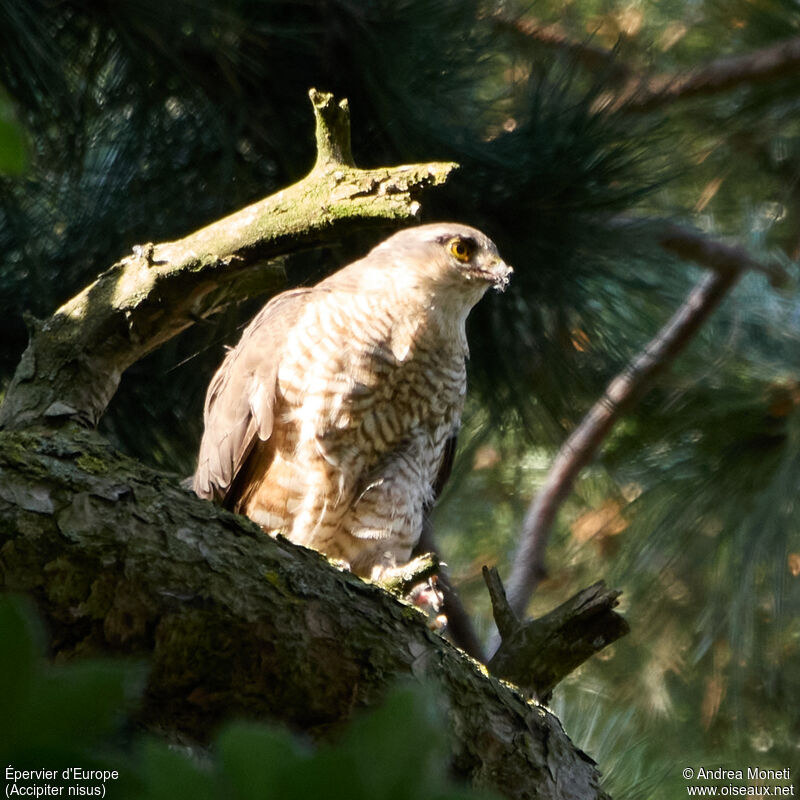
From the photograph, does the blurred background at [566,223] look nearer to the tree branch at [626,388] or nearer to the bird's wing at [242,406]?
the tree branch at [626,388]

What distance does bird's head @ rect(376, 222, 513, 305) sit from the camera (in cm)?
278

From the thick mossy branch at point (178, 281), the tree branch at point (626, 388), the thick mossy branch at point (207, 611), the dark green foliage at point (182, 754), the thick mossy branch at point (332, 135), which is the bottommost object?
the tree branch at point (626, 388)

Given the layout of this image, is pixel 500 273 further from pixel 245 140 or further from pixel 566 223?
pixel 245 140

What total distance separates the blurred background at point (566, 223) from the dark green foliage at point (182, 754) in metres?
2.40

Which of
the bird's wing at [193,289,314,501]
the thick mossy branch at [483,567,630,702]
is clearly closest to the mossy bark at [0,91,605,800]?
the thick mossy branch at [483,567,630,702]

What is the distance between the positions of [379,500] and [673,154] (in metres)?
1.66

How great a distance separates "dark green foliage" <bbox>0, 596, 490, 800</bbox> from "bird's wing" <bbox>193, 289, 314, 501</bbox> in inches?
84.0

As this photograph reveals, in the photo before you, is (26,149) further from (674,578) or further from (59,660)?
(674,578)

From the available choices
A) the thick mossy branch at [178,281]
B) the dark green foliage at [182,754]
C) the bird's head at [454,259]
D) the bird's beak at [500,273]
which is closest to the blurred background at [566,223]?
the bird's head at [454,259]

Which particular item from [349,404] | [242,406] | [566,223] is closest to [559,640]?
[349,404]

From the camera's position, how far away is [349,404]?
8.64 feet

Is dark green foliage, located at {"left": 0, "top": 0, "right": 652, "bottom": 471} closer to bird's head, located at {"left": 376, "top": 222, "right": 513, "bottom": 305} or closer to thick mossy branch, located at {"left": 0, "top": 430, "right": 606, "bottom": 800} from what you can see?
bird's head, located at {"left": 376, "top": 222, "right": 513, "bottom": 305}

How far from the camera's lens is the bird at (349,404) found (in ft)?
8.63

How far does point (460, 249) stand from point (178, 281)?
1092mm
